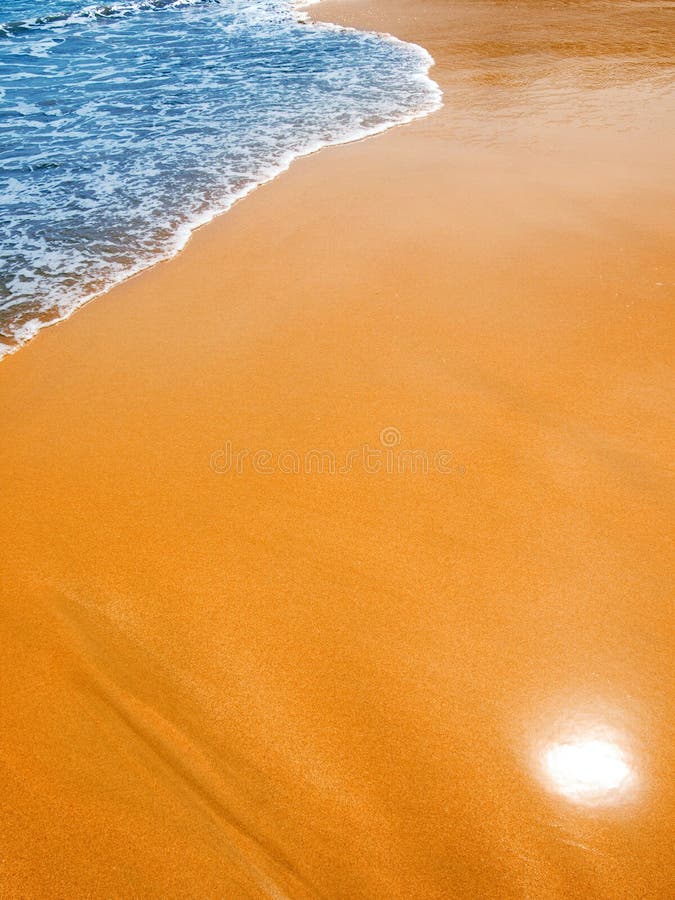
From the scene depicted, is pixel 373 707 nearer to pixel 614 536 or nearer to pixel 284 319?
pixel 614 536

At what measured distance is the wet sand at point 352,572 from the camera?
1.56 metres

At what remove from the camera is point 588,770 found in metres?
1.64

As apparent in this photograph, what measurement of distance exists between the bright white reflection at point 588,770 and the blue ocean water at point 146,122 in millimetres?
3295

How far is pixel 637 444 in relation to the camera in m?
2.50

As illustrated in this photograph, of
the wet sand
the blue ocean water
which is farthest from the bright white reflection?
the blue ocean water

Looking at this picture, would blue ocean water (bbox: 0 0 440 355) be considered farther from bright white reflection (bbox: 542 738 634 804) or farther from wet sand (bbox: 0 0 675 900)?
bright white reflection (bbox: 542 738 634 804)

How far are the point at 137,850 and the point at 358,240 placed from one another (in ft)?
11.8

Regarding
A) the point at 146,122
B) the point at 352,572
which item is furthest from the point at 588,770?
the point at 146,122

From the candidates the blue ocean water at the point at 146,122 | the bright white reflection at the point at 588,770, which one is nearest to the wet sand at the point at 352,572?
the bright white reflection at the point at 588,770

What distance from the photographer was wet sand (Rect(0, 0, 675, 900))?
1558 mm

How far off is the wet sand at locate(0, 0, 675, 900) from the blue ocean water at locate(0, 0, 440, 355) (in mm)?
684

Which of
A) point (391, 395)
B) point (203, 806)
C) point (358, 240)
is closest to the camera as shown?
point (203, 806)

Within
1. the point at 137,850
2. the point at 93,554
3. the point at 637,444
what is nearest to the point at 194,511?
the point at 93,554

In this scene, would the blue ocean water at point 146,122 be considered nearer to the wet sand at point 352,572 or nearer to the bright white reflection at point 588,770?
the wet sand at point 352,572
